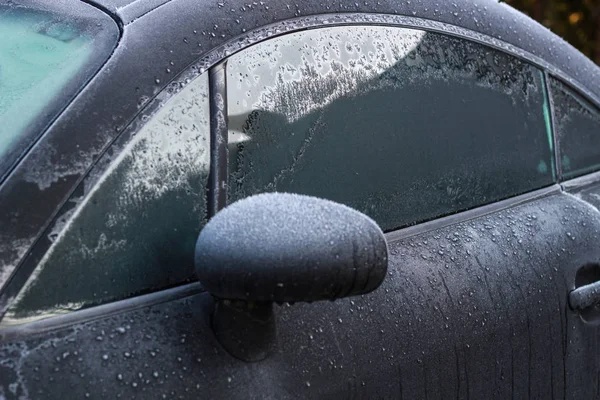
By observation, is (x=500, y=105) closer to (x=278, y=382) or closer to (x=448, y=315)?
(x=448, y=315)

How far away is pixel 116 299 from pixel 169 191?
22 cm

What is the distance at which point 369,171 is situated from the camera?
2.18m

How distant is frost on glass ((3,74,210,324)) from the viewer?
168 centimetres

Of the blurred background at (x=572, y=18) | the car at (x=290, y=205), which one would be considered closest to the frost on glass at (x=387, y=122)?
the car at (x=290, y=205)

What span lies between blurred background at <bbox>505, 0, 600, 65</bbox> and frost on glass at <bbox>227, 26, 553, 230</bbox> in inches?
289

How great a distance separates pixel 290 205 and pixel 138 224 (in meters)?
0.29

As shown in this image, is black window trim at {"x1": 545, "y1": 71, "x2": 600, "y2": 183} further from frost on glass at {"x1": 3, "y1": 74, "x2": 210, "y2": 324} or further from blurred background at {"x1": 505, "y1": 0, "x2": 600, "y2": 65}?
blurred background at {"x1": 505, "y1": 0, "x2": 600, "y2": 65}

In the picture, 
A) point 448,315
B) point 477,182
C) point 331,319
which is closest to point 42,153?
point 331,319

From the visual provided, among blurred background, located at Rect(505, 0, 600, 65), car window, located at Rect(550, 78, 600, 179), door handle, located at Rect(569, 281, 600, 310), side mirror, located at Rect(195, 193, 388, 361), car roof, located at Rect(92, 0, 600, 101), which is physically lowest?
blurred background, located at Rect(505, 0, 600, 65)

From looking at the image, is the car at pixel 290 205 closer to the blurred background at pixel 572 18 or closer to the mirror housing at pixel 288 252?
the mirror housing at pixel 288 252

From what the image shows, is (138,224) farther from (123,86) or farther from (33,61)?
(33,61)

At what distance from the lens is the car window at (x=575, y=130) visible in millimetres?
2680

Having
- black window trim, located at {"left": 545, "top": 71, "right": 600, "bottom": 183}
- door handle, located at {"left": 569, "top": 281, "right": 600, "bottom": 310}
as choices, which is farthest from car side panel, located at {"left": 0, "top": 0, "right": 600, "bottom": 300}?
door handle, located at {"left": 569, "top": 281, "right": 600, "bottom": 310}

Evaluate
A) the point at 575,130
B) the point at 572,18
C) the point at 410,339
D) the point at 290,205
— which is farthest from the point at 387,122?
the point at 572,18
